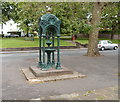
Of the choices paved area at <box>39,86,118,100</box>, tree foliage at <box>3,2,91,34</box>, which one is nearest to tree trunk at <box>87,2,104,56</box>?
tree foliage at <box>3,2,91,34</box>

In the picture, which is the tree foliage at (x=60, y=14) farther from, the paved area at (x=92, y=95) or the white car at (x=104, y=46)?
the white car at (x=104, y=46)

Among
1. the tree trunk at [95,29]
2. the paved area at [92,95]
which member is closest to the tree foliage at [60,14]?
the tree trunk at [95,29]

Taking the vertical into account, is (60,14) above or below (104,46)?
above

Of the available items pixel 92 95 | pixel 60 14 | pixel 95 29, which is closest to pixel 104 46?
pixel 95 29

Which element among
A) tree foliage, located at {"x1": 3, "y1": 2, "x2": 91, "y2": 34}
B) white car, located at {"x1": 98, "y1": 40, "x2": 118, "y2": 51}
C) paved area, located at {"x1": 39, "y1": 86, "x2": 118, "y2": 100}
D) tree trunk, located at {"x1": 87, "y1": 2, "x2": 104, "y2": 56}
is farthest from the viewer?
white car, located at {"x1": 98, "y1": 40, "x2": 118, "y2": 51}

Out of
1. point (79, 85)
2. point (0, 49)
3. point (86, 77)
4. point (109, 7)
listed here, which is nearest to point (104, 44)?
point (109, 7)

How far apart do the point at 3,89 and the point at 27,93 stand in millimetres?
1064

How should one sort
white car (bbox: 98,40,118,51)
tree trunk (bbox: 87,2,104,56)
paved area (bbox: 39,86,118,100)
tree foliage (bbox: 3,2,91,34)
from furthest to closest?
1. white car (bbox: 98,40,118,51)
2. tree trunk (bbox: 87,2,104,56)
3. tree foliage (bbox: 3,2,91,34)
4. paved area (bbox: 39,86,118,100)

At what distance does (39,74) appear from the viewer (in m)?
7.12

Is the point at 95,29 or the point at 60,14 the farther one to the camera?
the point at 95,29

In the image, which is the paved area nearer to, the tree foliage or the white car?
the tree foliage

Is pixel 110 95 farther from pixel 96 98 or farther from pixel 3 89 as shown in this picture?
pixel 3 89

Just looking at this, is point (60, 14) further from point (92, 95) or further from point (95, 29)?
point (92, 95)

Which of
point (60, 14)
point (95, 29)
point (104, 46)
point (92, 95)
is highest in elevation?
point (60, 14)
